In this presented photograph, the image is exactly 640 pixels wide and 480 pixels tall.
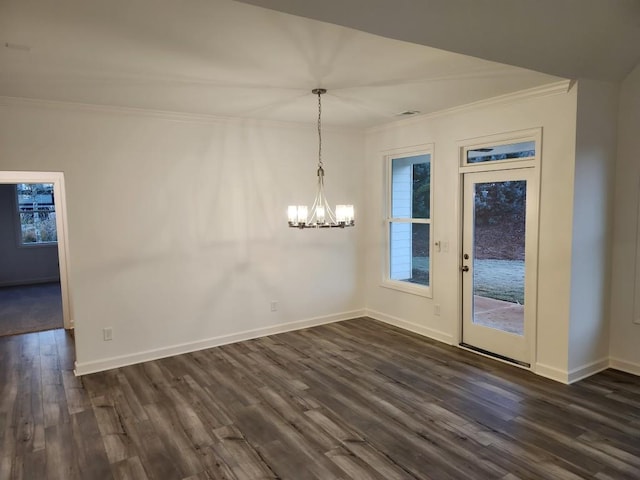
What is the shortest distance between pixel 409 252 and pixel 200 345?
287cm

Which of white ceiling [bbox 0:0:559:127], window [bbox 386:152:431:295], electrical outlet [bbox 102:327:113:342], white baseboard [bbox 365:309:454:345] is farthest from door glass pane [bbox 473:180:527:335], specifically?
electrical outlet [bbox 102:327:113:342]

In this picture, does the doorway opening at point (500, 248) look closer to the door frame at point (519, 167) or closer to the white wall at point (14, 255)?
the door frame at point (519, 167)

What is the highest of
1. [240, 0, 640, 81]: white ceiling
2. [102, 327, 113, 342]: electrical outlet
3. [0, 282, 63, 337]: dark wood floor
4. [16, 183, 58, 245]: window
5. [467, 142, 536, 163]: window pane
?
[240, 0, 640, 81]: white ceiling

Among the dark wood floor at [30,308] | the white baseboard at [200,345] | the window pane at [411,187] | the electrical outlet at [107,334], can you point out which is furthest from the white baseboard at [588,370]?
the dark wood floor at [30,308]

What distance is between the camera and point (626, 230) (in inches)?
160

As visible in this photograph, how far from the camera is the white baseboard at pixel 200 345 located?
4.47 meters

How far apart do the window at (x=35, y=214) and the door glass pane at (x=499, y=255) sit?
8644 mm

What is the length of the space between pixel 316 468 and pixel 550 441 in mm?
1638

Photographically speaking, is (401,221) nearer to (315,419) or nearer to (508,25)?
(315,419)

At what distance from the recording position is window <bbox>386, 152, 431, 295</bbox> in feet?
17.8

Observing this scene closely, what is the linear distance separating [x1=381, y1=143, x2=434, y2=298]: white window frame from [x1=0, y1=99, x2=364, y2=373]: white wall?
51 cm

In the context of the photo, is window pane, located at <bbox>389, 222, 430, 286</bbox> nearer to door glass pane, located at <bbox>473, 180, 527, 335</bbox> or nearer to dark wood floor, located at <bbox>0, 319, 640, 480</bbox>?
door glass pane, located at <bbox>473, 180, 527, 335</bbox>

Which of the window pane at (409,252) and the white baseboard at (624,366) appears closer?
the white baseboard at (624,366)

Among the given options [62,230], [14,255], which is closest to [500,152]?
[62,230]
